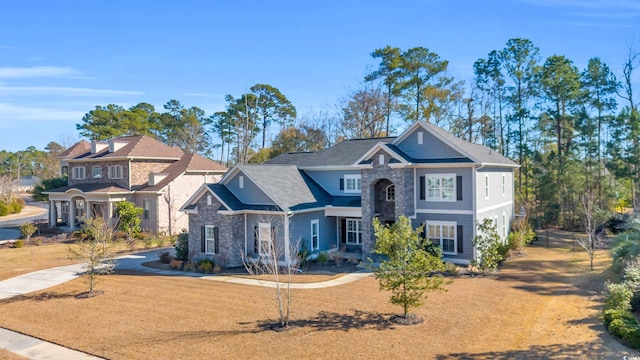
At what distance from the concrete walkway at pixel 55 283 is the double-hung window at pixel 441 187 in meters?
6.08

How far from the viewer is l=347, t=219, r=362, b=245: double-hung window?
95.1 ft

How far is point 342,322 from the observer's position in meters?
15.5

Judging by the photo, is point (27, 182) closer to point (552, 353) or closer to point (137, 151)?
point (137, 151)

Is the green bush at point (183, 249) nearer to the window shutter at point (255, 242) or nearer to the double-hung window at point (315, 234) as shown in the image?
the window shutter at point (255, 242)

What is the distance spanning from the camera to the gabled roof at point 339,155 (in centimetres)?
3095

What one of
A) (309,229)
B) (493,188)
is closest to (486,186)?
(493,188)

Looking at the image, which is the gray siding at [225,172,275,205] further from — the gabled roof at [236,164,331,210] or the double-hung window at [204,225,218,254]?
the double-hung window at [204,225,218,254]

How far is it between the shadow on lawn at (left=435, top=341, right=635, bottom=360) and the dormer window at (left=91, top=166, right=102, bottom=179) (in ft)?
132

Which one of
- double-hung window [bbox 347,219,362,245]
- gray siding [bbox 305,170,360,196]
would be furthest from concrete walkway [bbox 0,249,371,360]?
gray siding [bbox 305,170,360,196]

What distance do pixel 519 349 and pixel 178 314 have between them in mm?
11561

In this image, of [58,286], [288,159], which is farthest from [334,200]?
[58,286]

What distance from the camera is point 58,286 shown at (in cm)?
2238

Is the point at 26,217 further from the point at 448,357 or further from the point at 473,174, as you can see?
the point at 448,357

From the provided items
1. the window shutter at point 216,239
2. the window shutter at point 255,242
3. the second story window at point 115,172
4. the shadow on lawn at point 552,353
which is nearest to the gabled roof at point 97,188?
the second story window at point 115,172
